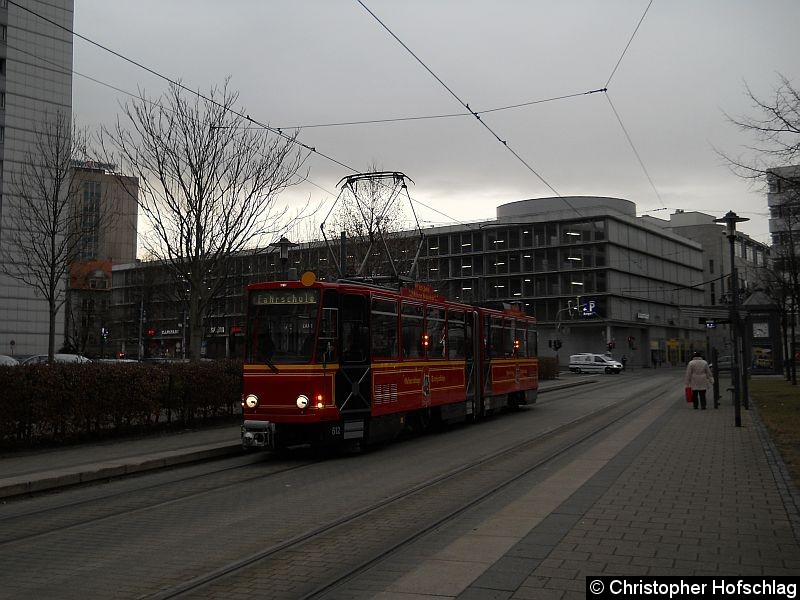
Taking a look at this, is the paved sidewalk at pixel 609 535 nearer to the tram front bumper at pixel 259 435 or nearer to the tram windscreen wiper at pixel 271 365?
the tram front bumper at pixel 259 435

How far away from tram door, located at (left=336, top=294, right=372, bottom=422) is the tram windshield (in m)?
0.63

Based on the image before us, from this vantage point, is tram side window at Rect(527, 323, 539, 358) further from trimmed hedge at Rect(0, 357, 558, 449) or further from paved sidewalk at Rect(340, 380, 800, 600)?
paved sidewalk at Rect(340, 380, 800, 600)

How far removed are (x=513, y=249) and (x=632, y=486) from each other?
7459 centimetres

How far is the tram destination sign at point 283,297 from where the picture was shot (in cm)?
1302

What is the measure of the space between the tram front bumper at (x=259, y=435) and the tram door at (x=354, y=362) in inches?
49.2

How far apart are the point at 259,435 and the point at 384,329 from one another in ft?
10.7

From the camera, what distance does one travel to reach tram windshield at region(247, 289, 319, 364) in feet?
42.5

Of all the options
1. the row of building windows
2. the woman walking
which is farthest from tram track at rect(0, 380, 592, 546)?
the row of building windows

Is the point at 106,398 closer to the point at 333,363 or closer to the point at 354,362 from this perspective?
the point at 333,363

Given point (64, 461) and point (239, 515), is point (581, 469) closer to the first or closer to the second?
point (239, 515)

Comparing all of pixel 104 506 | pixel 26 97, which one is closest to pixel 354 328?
pixel 104 506

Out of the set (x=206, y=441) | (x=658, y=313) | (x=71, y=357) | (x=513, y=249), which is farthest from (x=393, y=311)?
(x=658, y=313)

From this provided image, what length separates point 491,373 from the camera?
2086 cm

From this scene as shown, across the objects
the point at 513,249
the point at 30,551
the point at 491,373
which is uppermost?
the point at 513,249
